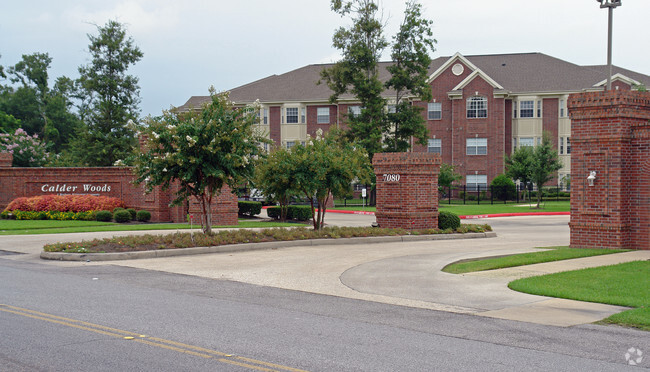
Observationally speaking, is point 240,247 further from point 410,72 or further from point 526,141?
point 526,141

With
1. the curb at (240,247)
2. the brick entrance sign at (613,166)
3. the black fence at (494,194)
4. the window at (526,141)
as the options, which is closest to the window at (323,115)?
the black fence at (494,194)

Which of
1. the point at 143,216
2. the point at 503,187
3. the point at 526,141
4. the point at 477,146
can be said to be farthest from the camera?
the point at 526,141

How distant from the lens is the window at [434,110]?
56375 mm

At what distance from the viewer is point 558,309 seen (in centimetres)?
967

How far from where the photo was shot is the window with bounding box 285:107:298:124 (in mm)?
60219

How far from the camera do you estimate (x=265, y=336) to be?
7816 millimetres

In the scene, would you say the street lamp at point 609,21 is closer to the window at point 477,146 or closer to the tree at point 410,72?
the tree at point 410,72

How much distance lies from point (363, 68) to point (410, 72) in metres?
3.61

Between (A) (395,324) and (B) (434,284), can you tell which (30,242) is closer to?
(B) (434,284)

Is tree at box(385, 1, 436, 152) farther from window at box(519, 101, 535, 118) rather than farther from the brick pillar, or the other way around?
the brick pillar

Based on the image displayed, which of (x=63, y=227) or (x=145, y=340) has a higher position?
(x=63, y=227)

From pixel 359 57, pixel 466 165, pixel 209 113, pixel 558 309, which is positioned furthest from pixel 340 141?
pixel 558 309

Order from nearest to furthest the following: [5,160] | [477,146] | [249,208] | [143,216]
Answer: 1. [143,216]
2. [249,208]
3. [5,160]
4. [477,146]

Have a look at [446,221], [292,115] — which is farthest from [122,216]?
[292,115]
